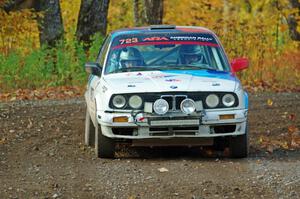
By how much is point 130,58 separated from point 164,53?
1.47ft

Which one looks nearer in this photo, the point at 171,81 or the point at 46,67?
the point at 171,81

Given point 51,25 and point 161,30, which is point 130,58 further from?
point 51,25

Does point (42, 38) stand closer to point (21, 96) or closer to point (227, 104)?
point (21, 96)

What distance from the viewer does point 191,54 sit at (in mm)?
11953

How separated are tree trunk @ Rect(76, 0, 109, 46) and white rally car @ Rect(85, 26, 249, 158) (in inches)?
489

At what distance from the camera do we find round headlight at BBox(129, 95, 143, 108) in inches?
421

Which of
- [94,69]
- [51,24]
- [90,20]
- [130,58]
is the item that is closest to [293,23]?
[90,20]

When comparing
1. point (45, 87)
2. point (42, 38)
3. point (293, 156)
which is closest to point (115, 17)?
point (42, 38)

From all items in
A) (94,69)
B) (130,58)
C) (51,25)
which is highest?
(130,58)

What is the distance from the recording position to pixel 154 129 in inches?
422

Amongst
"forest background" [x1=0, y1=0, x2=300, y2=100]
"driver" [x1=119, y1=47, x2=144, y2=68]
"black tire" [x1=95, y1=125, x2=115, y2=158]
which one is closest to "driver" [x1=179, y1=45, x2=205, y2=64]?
"driver" [x1=119, y1=47, x2=144, y2=68]

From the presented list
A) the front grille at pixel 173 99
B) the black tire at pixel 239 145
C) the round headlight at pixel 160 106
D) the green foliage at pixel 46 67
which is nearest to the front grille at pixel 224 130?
the black tire at pixel 239 145

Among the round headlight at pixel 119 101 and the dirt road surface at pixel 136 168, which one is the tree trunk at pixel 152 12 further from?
the round headlight at pixel 119 101

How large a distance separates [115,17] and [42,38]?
62.6 feet
